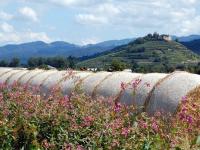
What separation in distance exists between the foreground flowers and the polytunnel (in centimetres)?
114

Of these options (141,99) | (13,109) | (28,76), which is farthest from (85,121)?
(28,76)

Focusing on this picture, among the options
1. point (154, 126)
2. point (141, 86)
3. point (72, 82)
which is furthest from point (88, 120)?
point (72, 82)

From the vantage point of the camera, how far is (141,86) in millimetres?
14195

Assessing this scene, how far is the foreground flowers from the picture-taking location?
25.0 ft

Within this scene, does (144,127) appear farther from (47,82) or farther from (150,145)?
(47,82)

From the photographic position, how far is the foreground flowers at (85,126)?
762 centimetres

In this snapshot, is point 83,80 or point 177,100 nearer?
point 177,100

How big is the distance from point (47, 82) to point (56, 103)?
11494 mm

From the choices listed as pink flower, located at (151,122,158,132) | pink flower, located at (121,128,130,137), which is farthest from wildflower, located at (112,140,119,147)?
pink flower, located at (151,122,158,132)

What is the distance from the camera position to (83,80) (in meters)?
18.0

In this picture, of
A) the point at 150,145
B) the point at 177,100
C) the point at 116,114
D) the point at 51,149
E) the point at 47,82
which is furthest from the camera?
the point at 47,82

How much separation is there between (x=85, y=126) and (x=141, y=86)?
5.52 meters

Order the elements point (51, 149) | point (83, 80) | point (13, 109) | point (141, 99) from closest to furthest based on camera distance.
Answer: point (51, 149) < point (13, 109) < point (141, 99) < point (83, 80)

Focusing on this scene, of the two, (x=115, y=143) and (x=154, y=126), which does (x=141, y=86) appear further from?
(x=115, y=143)
